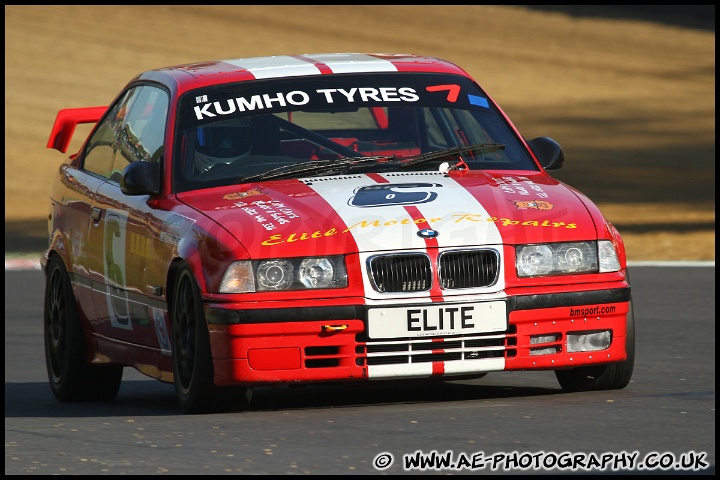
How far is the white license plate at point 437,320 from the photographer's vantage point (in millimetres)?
7445

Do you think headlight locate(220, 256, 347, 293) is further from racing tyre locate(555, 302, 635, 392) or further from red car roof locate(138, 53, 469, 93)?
red car roof locate(138, 53, 469, 93)

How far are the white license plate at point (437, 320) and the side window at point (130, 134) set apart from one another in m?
1.79

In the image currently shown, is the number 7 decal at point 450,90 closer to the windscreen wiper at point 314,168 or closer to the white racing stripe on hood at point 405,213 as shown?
the windscreen wiper at point 314,168

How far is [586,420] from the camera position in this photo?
7.14m

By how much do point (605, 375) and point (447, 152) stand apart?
50.6 inches

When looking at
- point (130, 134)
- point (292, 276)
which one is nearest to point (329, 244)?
point (292, 276)

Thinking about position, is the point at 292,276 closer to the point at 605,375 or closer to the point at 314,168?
the point at 314,168

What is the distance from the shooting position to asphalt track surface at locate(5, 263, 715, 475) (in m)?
6.33

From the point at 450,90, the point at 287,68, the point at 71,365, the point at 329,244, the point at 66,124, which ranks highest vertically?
the point at 287,68

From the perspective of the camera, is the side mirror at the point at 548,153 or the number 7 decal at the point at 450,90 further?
the number 7 decal at the point at 450,90

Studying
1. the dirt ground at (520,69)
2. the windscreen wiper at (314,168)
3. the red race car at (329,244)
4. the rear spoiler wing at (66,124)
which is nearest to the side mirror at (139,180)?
the red race car at (329,244)

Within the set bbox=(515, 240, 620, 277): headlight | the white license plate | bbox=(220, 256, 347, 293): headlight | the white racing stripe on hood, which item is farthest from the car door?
bbox=(515, 240, 620, 277): headlight

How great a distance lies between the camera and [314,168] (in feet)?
27.4

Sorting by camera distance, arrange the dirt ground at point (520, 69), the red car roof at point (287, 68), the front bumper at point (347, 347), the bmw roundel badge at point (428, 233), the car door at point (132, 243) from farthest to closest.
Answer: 1. the dirt ground at point (520, 69)
2. the red car roof at point (287, 68)
3. the car door at point (132, 243)
4. the bmw roundel badge at point (428, 233)
5. the front bumper at point (347, 347)
